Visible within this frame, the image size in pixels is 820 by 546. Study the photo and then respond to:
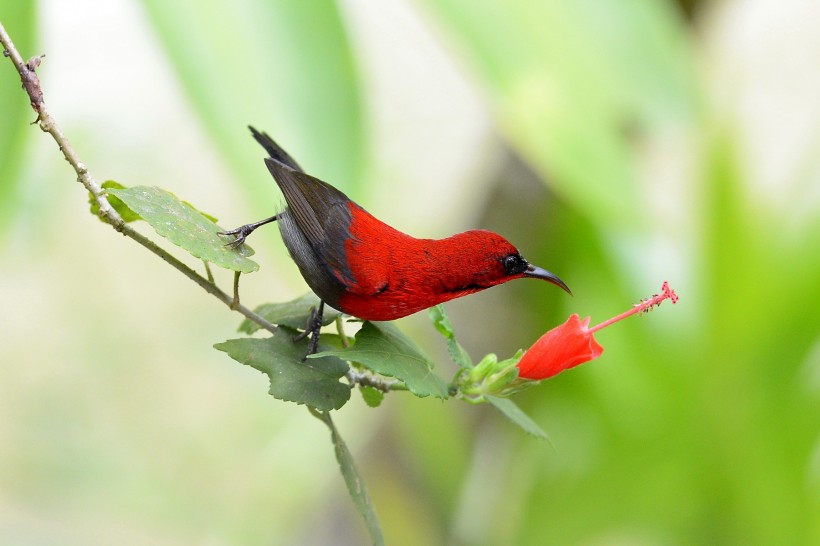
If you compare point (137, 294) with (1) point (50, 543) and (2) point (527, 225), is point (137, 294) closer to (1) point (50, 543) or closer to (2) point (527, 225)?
(1) point (50, 543)

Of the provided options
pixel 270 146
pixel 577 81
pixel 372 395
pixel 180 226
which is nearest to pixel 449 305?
pixel 577 81

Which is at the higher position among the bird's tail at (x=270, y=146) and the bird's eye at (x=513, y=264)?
the bird's tail at (x=270, y=146)

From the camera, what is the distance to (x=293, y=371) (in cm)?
100

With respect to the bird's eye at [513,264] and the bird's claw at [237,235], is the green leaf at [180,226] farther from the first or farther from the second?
the bird's eye at [513,264]

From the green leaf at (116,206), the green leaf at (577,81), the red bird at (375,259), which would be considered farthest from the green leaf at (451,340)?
the green leaf at (577,81)

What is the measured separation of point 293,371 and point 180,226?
0.20m

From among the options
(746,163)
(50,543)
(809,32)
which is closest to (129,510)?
(50,543)

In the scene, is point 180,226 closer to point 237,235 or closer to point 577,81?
point 237,235

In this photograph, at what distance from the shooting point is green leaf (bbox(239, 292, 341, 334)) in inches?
44.4

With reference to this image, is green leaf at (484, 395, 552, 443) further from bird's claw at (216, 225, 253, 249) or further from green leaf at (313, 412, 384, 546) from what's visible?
bird's claw at (216, 225, 253, 249)

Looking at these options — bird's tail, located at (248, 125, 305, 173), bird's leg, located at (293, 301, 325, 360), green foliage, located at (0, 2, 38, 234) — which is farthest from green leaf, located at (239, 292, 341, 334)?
green foliage, located at (0, 2, 38, 234)

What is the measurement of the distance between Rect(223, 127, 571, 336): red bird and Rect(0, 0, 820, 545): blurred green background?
1.00ft

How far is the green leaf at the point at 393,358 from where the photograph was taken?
36.9 inches

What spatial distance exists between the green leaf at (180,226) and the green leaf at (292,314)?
132 mm
